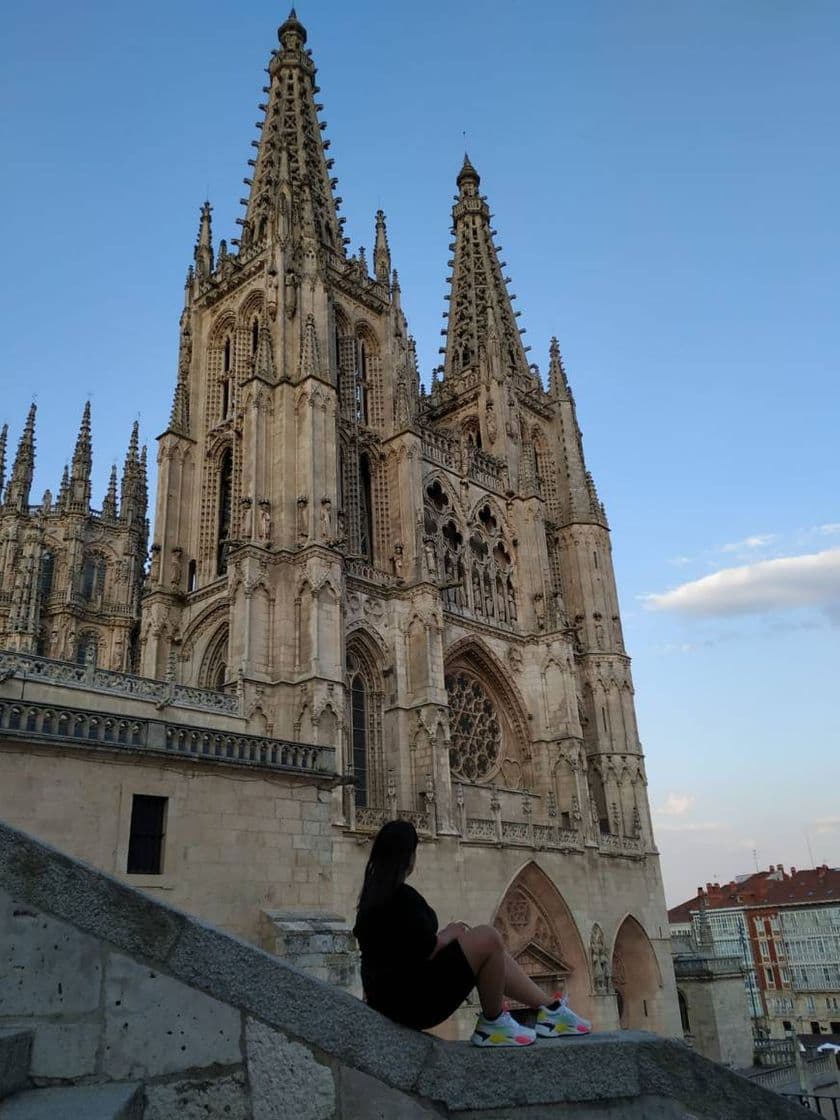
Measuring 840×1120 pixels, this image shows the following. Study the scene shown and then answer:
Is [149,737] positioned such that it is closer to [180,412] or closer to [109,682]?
[109,682]

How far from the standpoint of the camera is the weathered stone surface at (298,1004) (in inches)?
142

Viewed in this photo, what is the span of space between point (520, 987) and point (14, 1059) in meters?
2.09

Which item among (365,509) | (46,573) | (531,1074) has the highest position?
(46,573)

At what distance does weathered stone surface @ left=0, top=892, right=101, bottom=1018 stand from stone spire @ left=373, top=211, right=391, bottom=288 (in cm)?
2988

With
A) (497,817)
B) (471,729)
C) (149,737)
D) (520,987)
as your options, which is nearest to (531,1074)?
(520,987)

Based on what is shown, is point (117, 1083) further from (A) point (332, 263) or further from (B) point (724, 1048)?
(B) point (724, 1048)

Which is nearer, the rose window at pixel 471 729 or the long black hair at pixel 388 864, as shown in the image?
the long black hair at pixel 388 864

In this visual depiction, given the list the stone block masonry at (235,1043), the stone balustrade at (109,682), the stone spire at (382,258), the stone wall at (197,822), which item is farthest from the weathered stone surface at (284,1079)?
the stone spire at (382,258)

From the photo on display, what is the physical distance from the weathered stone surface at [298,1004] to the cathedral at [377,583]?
1307 centimetres

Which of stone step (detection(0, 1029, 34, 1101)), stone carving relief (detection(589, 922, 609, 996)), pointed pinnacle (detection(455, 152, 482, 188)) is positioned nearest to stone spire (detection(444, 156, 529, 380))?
pointed pinnacle (detection(455, 152, 482, 188))

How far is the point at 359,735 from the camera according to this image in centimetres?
2320

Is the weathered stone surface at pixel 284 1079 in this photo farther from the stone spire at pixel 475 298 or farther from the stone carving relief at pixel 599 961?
the stone spire at pixel 475 298

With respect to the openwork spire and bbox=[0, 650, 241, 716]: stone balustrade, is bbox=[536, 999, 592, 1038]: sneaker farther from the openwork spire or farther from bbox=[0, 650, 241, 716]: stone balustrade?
the openwork spire

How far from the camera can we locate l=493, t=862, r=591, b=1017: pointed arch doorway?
24.1 metres
